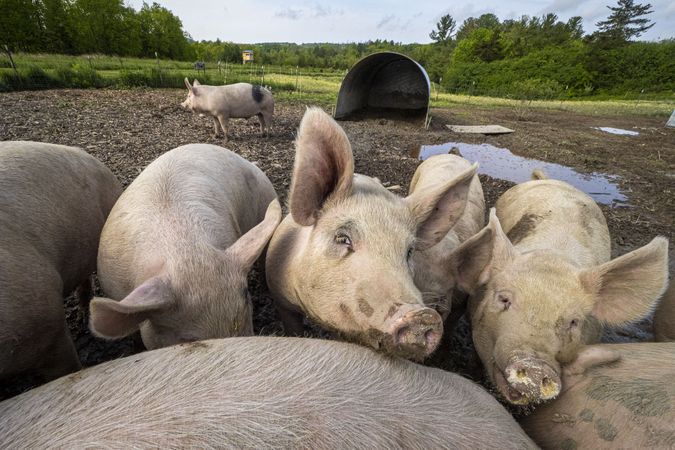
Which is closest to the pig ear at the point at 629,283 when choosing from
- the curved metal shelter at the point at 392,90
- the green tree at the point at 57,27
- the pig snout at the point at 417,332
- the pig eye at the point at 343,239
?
the pig snout at the point at 417,332

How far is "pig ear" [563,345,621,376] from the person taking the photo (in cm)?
198

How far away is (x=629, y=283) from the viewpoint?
236cm

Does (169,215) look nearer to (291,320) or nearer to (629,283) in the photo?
(291,320)

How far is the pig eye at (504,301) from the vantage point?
2.42 m

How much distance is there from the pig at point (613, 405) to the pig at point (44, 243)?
2.93m

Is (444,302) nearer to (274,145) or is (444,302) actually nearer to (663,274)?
(663,274)

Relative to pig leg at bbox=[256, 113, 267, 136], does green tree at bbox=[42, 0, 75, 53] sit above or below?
above

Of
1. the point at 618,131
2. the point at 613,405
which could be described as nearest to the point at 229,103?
the point at 613,405

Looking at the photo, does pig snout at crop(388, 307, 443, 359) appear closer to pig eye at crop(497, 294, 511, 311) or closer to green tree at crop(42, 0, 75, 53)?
pig eye at crop(497, 294, 511, 311)

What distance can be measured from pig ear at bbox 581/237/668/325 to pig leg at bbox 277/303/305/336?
2.17 m

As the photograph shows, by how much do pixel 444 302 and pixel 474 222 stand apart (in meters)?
1.71

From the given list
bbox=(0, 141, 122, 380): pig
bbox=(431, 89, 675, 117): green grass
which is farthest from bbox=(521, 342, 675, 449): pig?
bbox=(431, 89, 675, 117): green grass

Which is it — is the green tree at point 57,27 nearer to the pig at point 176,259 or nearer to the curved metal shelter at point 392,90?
the curved metal shelter at point 392,90

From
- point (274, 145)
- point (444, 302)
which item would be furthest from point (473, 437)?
point (274, 145)
